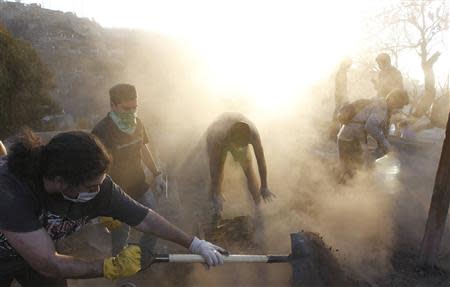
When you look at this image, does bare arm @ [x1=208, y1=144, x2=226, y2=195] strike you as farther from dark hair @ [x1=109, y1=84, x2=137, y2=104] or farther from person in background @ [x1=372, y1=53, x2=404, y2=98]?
person in background @ [x1=372, y1=53, x2=404, y2=98]

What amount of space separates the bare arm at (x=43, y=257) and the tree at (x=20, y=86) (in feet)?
22.5

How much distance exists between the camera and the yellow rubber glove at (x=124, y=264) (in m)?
2.28

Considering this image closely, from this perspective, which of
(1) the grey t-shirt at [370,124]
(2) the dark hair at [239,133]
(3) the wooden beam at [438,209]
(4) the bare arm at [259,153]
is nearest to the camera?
(3) the wooden beam at [438,209]

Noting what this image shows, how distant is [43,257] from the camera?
2057 mm

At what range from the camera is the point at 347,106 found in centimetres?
570

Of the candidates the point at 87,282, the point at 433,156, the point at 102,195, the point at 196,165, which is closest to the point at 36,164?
the point at 102,195

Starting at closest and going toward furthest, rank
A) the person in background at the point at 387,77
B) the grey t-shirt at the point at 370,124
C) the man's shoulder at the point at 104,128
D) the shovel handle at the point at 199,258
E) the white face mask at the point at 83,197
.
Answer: the white face mask at the point at 83,197
the shovel handle at the point at 199,258
the man's shoulder at the point at 104,128
the grey t-shirt at the point at 370,124
the person in background at the point at 387,77

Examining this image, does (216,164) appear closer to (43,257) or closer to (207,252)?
(207,252)

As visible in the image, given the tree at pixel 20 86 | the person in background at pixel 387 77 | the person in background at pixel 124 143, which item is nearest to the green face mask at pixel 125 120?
the person in background at pixel 124 143

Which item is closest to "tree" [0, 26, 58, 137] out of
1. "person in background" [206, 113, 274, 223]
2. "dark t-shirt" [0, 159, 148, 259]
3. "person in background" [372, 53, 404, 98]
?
"person in background" [206, 113, 274, 223]

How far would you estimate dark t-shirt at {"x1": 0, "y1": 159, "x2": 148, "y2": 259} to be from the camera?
1998mm

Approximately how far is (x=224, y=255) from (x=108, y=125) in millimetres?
1696

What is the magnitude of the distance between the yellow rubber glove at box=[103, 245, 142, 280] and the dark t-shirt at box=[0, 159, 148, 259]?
246 millimetres

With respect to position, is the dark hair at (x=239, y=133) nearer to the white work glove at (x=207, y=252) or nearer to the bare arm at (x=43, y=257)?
the white work glove at (x=207, y=252)
